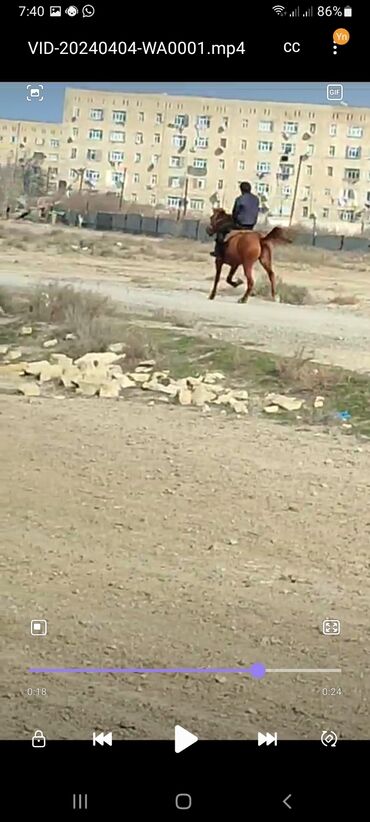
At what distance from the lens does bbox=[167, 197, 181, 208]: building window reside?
228 centimetres

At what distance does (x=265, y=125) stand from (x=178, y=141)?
Answer: 16cm

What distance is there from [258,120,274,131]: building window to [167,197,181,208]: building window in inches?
7.6

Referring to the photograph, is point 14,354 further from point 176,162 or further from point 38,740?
point 38,740

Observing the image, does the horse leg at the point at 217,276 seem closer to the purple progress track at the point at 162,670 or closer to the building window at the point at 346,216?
the building window at the point at 346,216

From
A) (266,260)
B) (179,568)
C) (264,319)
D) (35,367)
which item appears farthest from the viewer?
(264,319)

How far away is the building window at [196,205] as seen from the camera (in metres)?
2.23

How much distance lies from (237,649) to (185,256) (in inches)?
30.8

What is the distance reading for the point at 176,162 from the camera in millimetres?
2230
